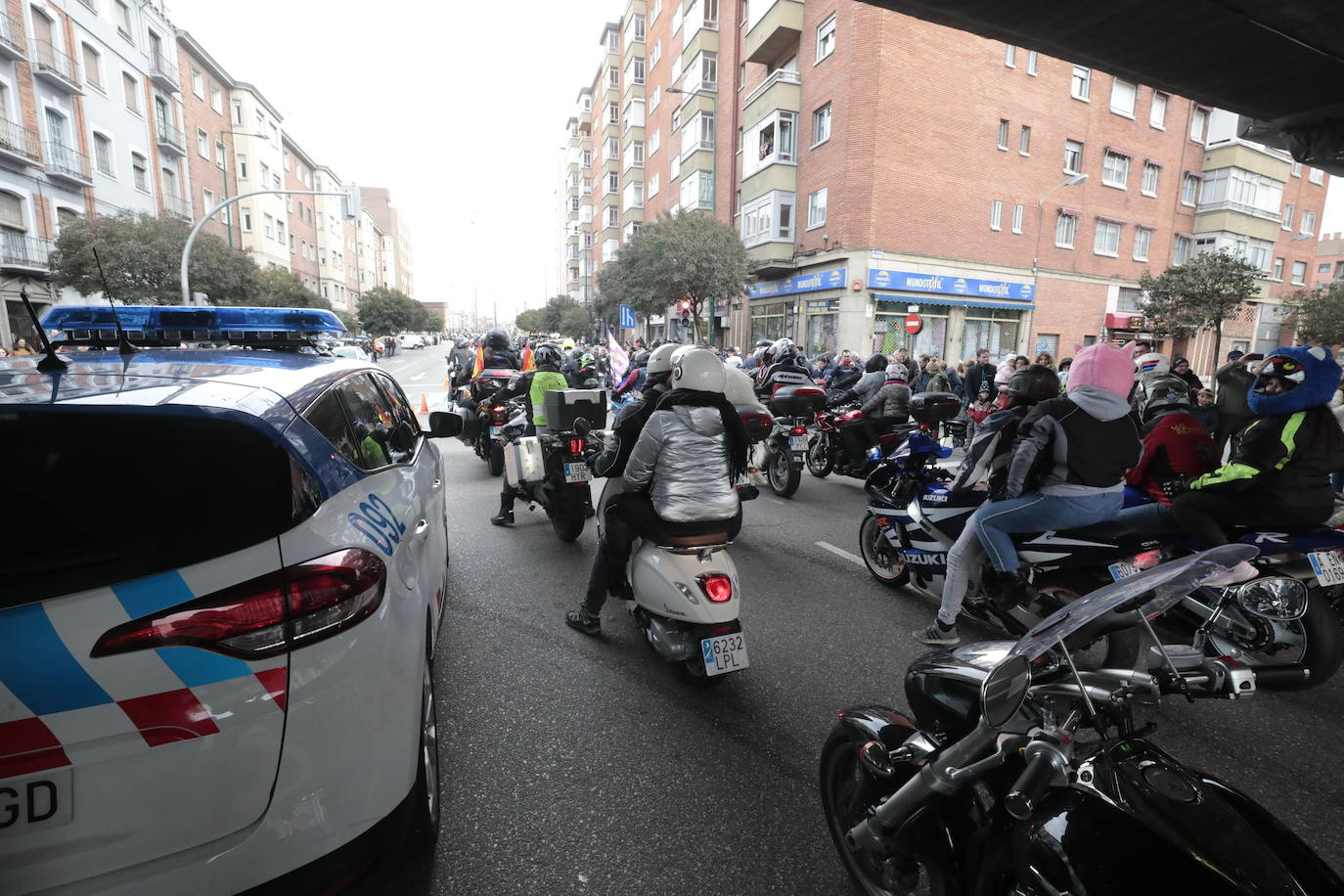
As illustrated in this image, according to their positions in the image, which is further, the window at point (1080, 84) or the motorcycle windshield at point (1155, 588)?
the window at point (1080, 84)

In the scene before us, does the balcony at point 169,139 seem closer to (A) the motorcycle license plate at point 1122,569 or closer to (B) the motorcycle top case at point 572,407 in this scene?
(B) the motorcycle top case at point 572,407

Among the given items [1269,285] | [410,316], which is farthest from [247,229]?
[1269,285]

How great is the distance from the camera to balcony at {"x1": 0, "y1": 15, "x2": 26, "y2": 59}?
67.6ft

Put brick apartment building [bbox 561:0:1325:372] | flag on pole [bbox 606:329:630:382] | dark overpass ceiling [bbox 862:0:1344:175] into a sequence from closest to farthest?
dark overpass ceiling [bbox 862:0:1344:175] < flag on pole [bbox 606:329:630:382] < brick apartment building [bbox 561:0:1325:372]

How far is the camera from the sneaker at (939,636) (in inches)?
159

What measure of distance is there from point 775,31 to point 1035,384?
991 inches

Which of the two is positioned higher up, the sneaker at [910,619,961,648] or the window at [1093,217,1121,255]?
the window at [1093,217,1121,255]

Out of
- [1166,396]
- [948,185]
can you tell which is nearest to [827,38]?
[948,185]

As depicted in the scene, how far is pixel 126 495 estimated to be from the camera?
1563 millimetres

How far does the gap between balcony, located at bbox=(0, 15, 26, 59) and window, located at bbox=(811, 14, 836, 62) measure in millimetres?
26195

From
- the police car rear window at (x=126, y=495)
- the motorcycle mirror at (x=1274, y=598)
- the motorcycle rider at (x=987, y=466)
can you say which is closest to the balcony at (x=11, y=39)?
the police car rear window at (x=126, y=495)

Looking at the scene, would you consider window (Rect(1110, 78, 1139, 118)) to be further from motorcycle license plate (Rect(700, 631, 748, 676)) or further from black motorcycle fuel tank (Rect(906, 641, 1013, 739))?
black motorcycle fuel tank (Rect(906, 641, 1013, 739))

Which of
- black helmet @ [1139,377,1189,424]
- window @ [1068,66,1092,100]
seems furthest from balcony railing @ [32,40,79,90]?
window @ [1068,66,1092,100]

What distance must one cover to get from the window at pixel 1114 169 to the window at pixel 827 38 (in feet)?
41.3
